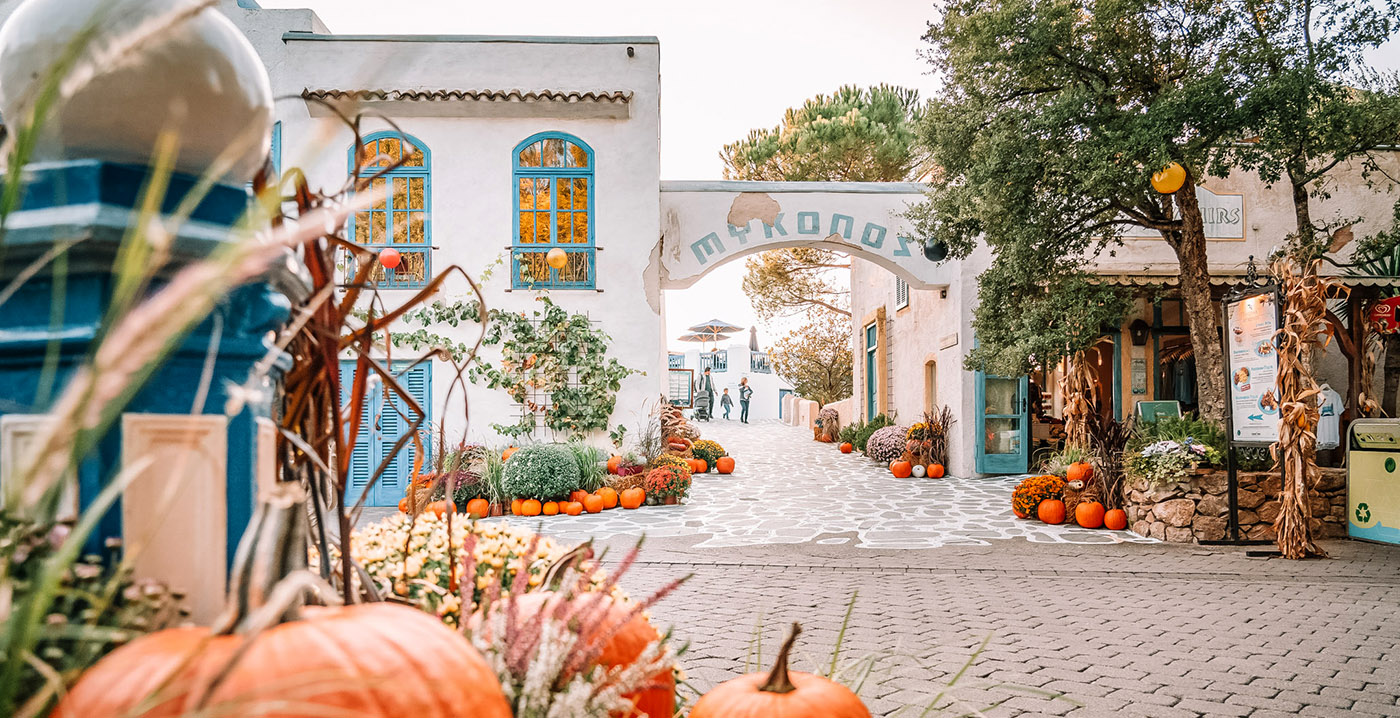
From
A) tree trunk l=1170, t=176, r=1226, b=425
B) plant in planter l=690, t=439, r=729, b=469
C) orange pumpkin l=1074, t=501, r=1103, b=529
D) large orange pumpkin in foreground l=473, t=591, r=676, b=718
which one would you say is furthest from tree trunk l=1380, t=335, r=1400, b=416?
large orange pumpkin in foreground l=473, t=591, r=676, b=718

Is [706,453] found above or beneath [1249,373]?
beneath

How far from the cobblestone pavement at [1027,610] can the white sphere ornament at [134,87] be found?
1110 mm

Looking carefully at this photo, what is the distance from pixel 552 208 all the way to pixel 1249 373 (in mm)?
7646

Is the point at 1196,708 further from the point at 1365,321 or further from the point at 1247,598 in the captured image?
the point at 1365,321

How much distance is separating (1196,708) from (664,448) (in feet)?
27.2

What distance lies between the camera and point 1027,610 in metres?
4.71

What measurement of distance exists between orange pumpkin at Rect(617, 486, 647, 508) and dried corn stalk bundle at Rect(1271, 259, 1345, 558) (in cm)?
597

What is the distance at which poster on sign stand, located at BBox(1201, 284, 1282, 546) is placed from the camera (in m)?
6.43

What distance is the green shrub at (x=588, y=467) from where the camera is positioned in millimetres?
9320

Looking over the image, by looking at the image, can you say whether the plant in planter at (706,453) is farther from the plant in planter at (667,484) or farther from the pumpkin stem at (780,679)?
the pumpkin stem at (780,679)

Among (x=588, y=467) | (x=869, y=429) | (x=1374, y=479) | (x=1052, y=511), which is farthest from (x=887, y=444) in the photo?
(x=1374, y=479)

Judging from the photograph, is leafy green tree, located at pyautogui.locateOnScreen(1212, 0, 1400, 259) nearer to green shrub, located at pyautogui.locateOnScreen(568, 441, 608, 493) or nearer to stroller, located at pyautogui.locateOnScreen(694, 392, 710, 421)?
green shrub, located at pyautogui.locateOnScreen(568, 441, 608, 493)

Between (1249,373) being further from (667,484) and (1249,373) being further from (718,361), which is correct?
(718,361)

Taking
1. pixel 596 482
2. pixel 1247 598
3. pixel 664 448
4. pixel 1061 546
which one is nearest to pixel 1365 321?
pixel 1061 546
